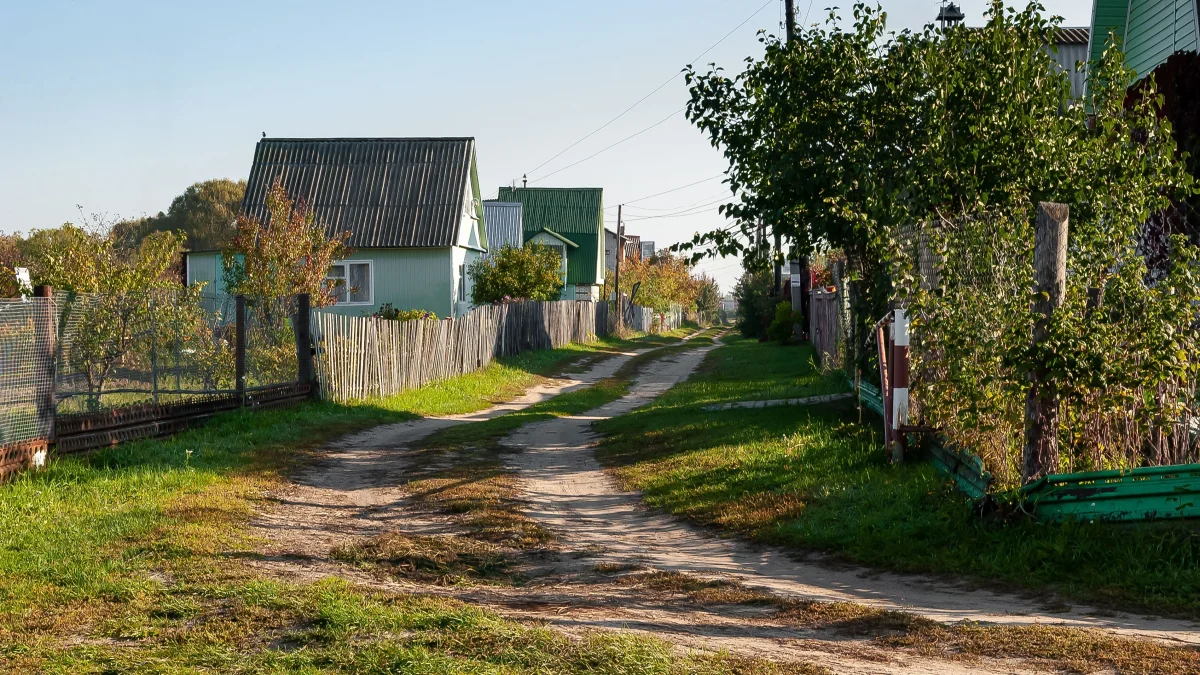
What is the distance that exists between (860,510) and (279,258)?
17.1m

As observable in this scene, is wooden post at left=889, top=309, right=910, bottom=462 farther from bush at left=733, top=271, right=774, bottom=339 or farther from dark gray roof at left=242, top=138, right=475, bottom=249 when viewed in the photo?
bush at left=733, top=271, right=774, bottom=339

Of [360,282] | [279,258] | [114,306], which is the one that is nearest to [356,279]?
[360,282]

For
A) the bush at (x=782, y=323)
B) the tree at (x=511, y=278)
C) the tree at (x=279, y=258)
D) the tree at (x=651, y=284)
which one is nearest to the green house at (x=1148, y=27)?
the tree at (x=279, y=258)

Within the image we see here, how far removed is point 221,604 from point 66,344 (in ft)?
22.7

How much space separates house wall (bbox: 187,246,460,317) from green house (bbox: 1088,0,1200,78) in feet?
68.1

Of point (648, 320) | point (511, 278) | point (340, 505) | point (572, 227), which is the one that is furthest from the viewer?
point (648, 320)

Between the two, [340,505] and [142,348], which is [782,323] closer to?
[142,348]

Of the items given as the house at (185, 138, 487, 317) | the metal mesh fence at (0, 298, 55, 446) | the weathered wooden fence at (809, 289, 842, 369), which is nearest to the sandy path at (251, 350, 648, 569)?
the metal mesh fence at (0, 298, 55, 446)

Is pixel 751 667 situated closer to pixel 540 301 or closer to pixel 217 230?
pixel 540 301

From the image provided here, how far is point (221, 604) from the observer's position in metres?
6.54

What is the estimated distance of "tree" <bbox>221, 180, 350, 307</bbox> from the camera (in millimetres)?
23219

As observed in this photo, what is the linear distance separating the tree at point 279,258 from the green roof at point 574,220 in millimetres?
37972

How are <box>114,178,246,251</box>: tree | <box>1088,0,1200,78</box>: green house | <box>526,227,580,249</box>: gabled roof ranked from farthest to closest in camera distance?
<box>114,178,246,251</box>: tree
<box>526,227,580,249</box>: gabled roof
<box>1088,0,1200,78</box>: green house

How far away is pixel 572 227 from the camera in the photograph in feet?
214
